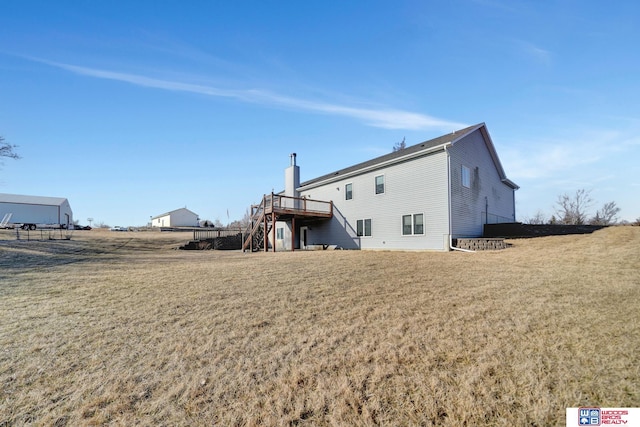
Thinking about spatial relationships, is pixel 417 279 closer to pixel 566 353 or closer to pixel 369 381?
pixel 566 353

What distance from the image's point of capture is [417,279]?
7379mm

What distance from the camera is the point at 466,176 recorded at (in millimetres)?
15812

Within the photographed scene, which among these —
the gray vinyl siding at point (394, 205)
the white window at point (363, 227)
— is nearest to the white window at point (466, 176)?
the gray vinyl siding at point (394, 205)

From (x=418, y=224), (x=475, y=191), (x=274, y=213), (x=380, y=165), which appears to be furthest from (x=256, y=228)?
(x=475, y=191)

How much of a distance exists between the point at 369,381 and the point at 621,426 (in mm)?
2271

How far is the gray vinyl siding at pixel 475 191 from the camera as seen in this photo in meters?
14.7

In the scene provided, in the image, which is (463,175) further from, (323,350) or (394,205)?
(323,350)

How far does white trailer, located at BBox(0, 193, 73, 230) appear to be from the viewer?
1625 inches

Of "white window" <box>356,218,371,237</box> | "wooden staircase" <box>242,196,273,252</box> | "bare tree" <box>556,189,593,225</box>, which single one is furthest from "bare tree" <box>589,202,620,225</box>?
"wooden staircase" <box>242,196,273,252</box>

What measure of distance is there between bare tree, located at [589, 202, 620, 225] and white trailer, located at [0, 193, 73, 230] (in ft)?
229

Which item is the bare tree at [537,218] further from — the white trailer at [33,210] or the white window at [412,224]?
the white trailer at [33,210]

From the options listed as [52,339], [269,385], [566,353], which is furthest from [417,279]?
[52,339]

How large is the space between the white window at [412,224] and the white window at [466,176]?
3119 millimetres

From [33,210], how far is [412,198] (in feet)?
182
